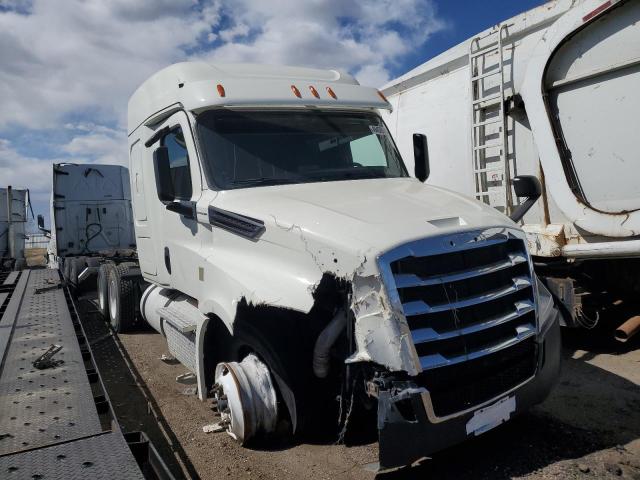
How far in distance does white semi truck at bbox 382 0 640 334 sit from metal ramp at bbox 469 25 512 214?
1 centimetres

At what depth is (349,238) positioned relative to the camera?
2793 millimetres

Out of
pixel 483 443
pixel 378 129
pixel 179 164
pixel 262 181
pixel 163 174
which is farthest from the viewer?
pixel 378 129

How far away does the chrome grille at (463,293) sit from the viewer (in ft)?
8.80

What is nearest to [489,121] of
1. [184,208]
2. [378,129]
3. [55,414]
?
[378,129]

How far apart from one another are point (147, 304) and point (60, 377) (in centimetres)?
219

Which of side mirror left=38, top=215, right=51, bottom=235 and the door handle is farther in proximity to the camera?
side mirror left=38, top=215, right=51, bottom=235

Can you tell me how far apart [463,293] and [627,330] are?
3025 mm

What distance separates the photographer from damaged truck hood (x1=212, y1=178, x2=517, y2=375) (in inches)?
103

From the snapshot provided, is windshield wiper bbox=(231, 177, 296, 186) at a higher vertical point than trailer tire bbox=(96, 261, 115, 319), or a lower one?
higher

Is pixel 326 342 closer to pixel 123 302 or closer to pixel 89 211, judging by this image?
pixel 123 302

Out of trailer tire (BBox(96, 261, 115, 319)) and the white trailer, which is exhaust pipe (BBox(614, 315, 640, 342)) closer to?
trailer tire (BBox(96, 261, 115, 319))

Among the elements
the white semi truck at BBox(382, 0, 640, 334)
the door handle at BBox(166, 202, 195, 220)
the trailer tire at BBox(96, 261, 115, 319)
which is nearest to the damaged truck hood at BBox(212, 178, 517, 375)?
the door handle at BBox(166, 202, 195, 220)

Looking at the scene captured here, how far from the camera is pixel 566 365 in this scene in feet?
17.2

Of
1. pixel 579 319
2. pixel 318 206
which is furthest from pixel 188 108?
pixel 579 319
